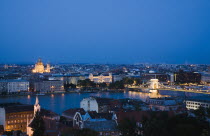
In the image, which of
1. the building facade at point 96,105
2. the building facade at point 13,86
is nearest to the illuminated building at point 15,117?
the building facade at point 96,105

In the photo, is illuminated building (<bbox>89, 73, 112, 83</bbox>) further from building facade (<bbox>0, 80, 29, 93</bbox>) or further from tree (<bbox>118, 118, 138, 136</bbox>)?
tree (<bbox>118, 118, 138, 136</bbox>)

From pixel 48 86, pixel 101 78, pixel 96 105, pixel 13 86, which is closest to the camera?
pixel 96 105

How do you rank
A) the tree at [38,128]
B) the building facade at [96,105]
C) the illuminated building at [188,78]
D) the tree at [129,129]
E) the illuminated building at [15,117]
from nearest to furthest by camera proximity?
the tree at [129,129] < the tree at [38,128] < the illuminated building at [15,117] < the building facade at [96,105] < the illuminated building at [188,78]

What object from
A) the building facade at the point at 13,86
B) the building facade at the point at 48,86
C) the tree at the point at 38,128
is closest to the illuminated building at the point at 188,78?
the building facade at the point at 48,86

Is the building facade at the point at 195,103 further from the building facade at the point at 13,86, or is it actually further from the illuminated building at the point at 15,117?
the building facade at the point at 13,86

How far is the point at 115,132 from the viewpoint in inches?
195

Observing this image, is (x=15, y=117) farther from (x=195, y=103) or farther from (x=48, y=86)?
(x=48, y=86)

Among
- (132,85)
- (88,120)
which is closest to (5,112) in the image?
(88,120)

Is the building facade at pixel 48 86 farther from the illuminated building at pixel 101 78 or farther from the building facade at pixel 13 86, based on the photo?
the illuminated building at pixel 101 78

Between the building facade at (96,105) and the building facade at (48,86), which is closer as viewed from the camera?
the building facade at (96,105)

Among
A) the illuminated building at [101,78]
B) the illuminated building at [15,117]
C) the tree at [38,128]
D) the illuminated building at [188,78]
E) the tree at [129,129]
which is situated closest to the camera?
the tree at [129,129]

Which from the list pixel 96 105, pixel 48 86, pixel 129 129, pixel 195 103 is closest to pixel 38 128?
pixel 129 129

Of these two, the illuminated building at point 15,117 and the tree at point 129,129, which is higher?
the tree at point 129,129

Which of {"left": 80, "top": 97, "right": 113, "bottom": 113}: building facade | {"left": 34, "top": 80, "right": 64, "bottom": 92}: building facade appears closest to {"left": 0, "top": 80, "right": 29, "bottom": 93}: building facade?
{"left": 34, "top": 80, "right": 64, "bottom": 92}: building facade
